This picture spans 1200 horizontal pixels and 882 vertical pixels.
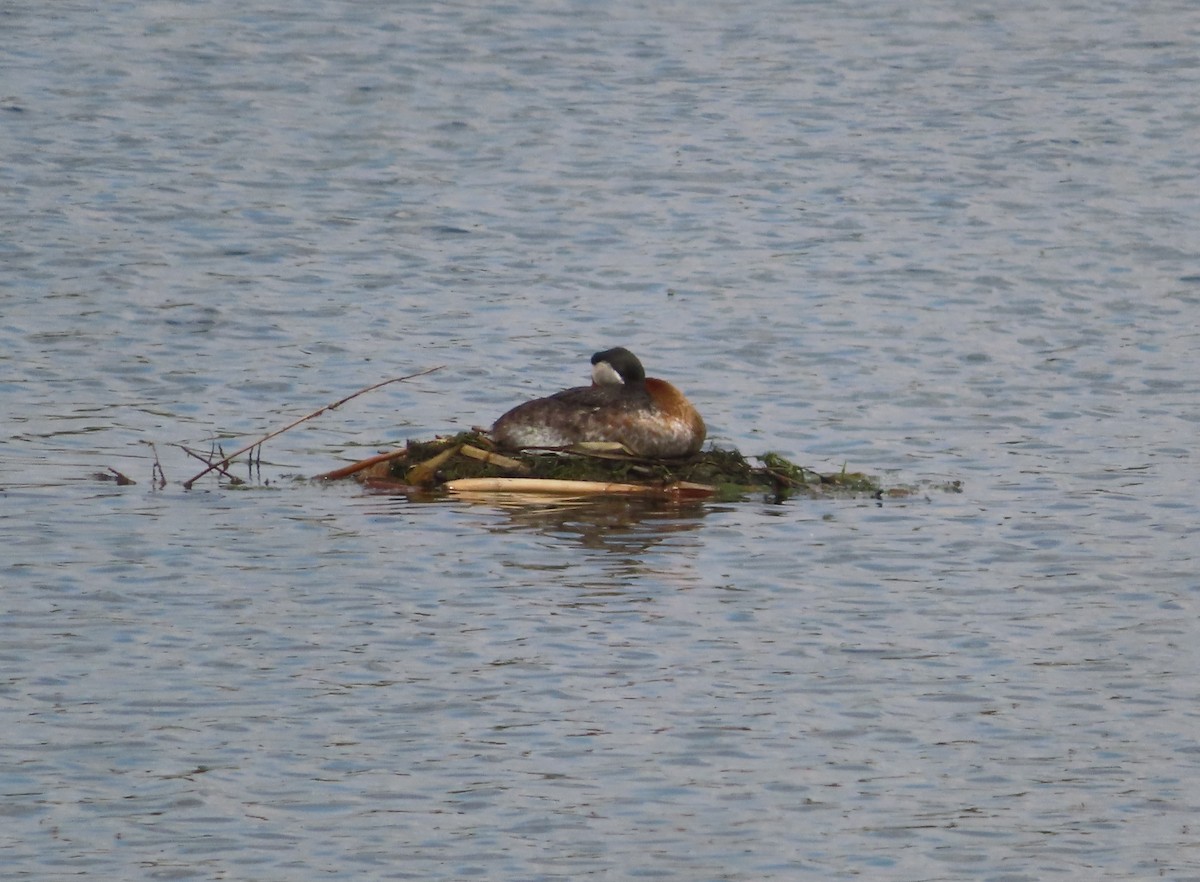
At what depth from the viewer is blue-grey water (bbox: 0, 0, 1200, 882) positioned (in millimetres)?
9617

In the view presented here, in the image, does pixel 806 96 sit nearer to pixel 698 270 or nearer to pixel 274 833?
pixel 698 270

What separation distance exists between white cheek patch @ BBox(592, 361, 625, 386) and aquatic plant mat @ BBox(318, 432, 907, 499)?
0.73m

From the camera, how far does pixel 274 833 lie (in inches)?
359

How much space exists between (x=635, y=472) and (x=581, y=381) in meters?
4.07

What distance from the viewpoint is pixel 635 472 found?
15.6m

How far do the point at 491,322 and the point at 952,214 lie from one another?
7170 millimetres

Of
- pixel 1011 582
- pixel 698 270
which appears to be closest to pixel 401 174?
pixel 698 270

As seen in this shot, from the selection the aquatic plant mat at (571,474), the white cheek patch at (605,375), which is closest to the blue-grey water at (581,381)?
the aquatic plant mat at (571,474)

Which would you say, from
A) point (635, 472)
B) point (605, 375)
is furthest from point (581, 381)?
point (635, 472)

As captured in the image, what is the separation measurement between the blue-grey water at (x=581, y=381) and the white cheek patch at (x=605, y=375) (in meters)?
1.40

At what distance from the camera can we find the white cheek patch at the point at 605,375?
16.2 metres

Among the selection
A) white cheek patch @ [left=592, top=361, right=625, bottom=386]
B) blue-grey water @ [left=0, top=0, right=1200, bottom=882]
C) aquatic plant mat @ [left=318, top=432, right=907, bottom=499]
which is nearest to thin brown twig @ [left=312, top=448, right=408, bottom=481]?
aquatic plant mat @ [left=318, top=432, right=907, bottom=499]

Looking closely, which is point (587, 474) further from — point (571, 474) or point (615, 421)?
point (615, 421)

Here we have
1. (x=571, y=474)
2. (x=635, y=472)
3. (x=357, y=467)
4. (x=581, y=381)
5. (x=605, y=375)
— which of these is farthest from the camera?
(x=581, y=381)
